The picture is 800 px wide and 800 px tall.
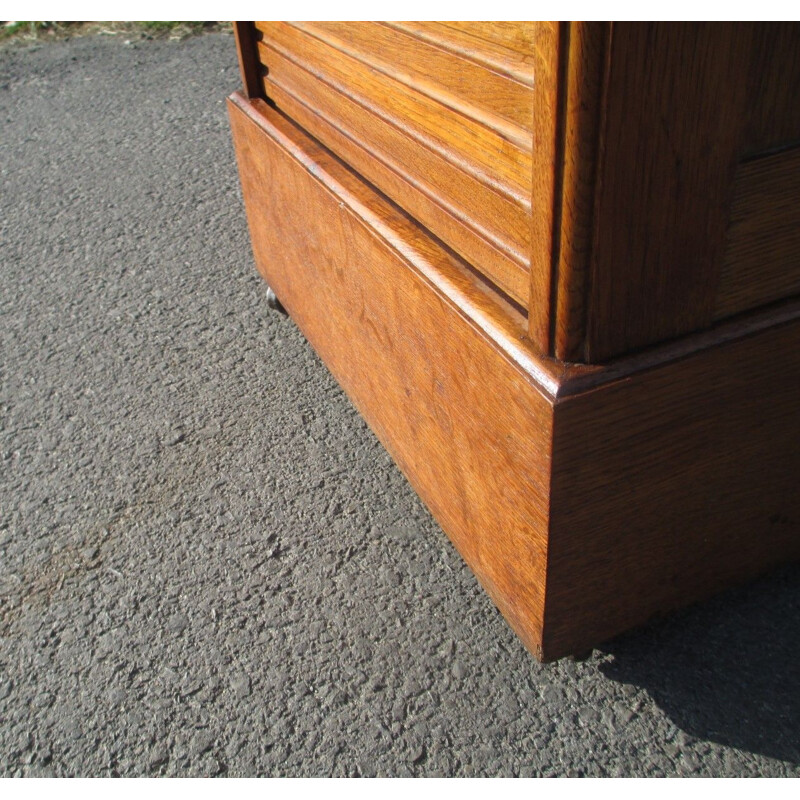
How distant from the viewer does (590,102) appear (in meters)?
0.81

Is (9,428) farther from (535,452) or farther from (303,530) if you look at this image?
(535,452)

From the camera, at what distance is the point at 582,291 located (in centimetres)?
93

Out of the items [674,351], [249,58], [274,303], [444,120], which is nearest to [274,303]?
[274,303]

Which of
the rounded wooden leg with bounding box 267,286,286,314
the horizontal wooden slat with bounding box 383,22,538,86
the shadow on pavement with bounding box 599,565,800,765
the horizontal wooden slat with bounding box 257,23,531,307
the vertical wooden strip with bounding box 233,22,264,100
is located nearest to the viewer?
the horizontal wooden slat with bounding box 383,22,538,86

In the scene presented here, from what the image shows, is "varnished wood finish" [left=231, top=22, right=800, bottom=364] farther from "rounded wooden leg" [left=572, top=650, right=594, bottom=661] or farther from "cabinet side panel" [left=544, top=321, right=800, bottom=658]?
"rounded wooden leg" [left=572, top=650, right=594, bottom=661]

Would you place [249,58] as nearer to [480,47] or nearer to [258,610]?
[480,47]

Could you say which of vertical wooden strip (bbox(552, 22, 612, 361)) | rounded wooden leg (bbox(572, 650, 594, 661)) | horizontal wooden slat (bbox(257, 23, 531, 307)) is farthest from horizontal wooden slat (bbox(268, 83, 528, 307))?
rounded wooden leg (bbox(572, 650, 594, 661))

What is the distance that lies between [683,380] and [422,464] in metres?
0.50

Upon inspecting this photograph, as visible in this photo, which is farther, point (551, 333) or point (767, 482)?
point (767, 482)

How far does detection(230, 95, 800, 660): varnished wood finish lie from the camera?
1.00m

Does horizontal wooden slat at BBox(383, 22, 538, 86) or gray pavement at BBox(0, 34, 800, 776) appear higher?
horizontal wooden slat at BBox(383, 22, 538, 86)

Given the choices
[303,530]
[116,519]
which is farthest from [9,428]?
[303,530]

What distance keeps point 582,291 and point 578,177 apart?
0.12 m

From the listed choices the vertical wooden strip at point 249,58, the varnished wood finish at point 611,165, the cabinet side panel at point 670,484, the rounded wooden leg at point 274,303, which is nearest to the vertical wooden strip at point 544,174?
the varnished wood finish at point 611,165
